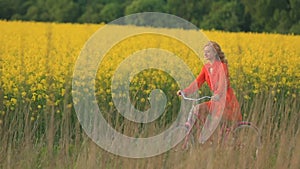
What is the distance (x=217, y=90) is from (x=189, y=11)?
23479mm

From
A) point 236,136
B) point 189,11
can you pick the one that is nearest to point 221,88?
point 236,136

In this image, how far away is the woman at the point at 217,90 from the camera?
4770mm

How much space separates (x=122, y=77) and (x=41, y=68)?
1.00 meters

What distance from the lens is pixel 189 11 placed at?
92.7ft

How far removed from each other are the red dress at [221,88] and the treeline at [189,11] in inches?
780

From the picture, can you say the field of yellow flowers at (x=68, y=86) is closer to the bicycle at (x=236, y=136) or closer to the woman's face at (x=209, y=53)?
the bicycle at (x=236, y=136)

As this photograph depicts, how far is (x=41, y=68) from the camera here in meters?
7.90

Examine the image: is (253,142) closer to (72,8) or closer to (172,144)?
(172,144)

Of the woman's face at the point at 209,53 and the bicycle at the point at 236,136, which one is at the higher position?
the woman's face at the point at 209,53

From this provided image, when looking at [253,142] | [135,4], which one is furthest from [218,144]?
[135,4]

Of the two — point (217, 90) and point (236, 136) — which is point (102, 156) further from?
point (217, 90)

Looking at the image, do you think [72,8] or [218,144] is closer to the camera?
[218,144]

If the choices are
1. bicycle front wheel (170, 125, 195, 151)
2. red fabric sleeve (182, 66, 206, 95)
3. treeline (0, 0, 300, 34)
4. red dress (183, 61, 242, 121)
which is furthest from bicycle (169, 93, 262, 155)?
treeline (0, 0, 300, 34)

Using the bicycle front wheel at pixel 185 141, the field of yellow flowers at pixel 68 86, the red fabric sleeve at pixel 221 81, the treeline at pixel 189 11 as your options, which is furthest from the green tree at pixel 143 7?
the bicycle front wheel at pixel 185 141
